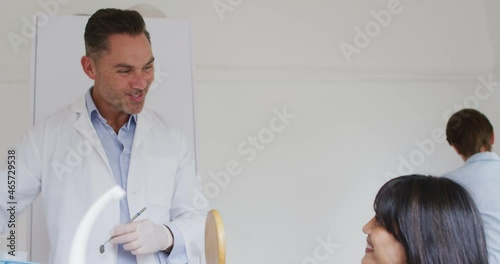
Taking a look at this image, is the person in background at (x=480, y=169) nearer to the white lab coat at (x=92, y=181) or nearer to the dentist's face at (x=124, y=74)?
the white lab coat at (x=92, y=181)

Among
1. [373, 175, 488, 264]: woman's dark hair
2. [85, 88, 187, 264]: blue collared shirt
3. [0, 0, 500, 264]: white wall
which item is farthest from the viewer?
[0, 0, 500, 264]: white wall

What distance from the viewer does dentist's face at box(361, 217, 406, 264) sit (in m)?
0.95

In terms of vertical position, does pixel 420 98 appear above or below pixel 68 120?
above

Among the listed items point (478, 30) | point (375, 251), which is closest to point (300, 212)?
point (478, 30)

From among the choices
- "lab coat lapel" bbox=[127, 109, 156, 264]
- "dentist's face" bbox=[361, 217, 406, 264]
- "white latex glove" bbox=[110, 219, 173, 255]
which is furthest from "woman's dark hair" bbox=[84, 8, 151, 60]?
"dentist's face" bbox=[361, 217, 406, 264]

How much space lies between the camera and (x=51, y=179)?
145 centimetres

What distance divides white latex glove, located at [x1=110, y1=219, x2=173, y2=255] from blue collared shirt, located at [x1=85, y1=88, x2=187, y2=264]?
0.07m

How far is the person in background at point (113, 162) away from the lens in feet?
4.59

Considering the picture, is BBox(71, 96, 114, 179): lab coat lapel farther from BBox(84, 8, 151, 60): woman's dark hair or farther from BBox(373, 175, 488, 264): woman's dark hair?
BBox(373, 175, 488, 264): woman's dark hair

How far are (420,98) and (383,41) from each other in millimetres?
377

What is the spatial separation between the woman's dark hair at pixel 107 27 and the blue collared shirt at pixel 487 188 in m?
1.04

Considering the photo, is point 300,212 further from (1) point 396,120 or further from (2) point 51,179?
(2) point 51,179

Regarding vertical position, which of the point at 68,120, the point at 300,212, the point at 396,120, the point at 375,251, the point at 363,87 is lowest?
the point at 375,251

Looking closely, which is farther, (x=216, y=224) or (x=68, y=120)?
(x=68, y=120)
